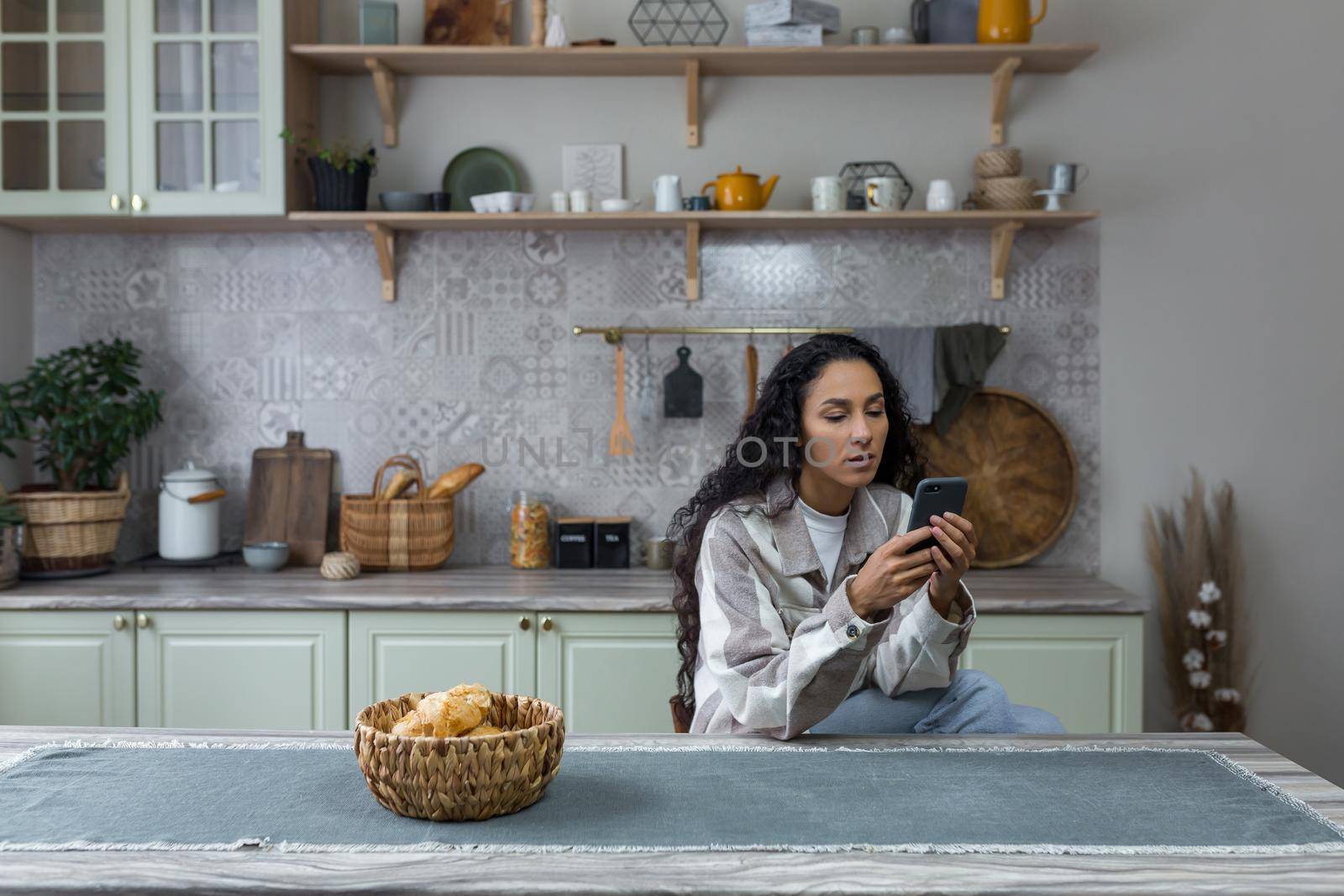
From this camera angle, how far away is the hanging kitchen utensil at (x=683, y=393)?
131 inches

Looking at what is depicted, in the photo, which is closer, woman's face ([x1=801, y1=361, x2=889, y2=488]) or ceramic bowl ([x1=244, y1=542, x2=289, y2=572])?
woman's face ([x1=801, y1=361, x2=889, y2=488])

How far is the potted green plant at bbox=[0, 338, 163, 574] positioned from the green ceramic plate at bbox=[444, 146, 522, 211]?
105cm

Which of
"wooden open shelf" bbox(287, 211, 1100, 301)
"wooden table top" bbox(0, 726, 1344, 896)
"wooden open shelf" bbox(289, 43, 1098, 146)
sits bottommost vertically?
"wooden table top" bbox(0, 726, 1344, 896)

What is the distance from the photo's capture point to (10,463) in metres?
3.32

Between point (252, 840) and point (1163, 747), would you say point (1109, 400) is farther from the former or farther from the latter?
point (252, 840)

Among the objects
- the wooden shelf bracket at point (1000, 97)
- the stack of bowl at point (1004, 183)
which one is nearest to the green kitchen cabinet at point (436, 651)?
the stack of bowl at point (1004, 183)

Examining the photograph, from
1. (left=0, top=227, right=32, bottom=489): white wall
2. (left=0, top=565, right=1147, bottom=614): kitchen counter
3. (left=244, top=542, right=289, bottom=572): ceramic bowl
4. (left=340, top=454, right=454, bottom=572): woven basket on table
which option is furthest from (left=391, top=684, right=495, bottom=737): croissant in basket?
(left=0, top=227, right=32, bottom=489): white wall

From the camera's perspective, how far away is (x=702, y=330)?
3.34m

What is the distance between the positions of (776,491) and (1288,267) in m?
2.10

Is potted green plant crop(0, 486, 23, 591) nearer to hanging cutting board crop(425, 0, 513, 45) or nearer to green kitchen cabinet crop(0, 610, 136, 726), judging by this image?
green kitchen cabinet crop(0, 610, 136, 726)

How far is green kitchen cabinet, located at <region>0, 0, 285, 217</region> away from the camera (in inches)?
122

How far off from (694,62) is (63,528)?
216 centimetres

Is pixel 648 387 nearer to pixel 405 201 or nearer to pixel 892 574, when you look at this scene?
pixel 405 201

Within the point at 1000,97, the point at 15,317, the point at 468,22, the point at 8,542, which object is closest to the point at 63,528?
the point at 8,542
